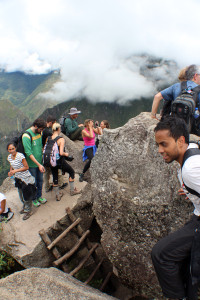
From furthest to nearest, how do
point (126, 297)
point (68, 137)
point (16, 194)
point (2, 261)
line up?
point (68, 137) < point (16, 194) < point (126, 297) < point (2, 261)

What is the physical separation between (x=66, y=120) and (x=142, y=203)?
7.35 metres

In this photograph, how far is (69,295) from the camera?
4.18 m

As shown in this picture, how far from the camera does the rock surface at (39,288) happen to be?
159 inches

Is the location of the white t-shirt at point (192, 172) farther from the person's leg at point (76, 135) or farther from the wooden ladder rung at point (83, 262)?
the person's leg at point (76, 135)

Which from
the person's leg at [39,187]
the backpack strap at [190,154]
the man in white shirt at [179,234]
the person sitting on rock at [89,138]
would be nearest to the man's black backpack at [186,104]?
the man in white shirt at [179,234]

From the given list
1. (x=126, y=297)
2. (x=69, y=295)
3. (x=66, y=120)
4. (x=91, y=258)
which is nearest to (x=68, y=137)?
(x=66, y=120)

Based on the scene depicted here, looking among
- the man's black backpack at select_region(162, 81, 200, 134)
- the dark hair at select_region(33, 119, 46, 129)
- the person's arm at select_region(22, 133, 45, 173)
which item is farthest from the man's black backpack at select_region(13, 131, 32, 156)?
the man's black backpack at select_region(162, 81, 200, 134)

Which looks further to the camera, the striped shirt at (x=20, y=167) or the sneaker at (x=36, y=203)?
the sneaker at (x=36, y=203)

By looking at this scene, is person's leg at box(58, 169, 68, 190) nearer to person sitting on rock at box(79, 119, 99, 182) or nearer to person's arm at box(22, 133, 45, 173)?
person sitting on rock at box(79, 119, 99, 182)

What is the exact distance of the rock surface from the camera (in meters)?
4.04

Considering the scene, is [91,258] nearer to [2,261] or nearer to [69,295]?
[2,261]

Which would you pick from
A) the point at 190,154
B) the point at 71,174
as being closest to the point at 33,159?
the point at 71,174

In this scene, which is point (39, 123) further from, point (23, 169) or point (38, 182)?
point (38, 182)

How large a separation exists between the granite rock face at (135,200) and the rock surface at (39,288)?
1.05m
